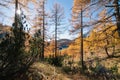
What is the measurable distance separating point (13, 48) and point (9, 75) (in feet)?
2.09

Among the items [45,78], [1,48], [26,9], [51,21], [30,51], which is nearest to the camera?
[1,48]

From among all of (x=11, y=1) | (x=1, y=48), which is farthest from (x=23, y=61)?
(x=11, y=1)

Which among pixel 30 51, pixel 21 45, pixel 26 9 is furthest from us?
pixel 26 9

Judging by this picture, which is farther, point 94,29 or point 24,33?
point 94,29

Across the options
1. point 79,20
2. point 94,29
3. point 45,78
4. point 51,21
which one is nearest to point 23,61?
point 45,78

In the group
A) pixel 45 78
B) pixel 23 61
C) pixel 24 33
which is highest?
pixel 24 33

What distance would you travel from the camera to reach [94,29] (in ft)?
30.1

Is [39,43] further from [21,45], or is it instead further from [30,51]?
[21,45]

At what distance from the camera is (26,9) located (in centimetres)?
1614

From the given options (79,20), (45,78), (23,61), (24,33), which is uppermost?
(79,20)

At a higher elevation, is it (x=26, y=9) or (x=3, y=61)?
(x=26, y=9)

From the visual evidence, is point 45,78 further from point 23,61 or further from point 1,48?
point 1,48

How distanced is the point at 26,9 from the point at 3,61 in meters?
11.9

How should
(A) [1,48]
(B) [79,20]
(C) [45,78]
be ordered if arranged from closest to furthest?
(A) [1,48] < (C) [45,78] < (B) [79,20]
